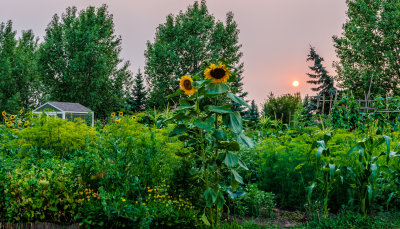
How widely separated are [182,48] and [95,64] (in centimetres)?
711

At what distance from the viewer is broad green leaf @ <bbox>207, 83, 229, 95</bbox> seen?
261 centimetres

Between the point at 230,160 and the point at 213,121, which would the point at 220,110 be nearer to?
the point at 213,121

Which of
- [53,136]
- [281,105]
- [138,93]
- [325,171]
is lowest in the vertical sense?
[325,171]

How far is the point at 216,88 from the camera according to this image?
8.77ft

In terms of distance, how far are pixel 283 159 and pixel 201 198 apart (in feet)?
4.46

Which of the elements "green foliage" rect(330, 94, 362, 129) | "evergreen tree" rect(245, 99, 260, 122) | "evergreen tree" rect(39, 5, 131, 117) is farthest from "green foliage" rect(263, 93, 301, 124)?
"green foliage" rect(330, 94, 362, 129)

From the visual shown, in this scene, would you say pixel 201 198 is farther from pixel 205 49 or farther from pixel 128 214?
pixel 205 49

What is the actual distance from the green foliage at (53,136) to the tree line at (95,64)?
2014 cm

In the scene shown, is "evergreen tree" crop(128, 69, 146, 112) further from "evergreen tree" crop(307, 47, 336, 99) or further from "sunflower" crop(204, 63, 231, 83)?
"sunflower" crop(204, 63, 231, 83)

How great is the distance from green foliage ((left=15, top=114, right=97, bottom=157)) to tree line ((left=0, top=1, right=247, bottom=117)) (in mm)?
20141

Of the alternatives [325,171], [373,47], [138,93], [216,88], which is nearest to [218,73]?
[216,88]

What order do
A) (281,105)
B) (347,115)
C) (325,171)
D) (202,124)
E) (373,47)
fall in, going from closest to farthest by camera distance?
(202,124), (325,171), (347,115), (373,47), (281,105)

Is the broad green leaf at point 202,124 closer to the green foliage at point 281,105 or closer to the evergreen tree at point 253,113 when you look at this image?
the evergreen tree at point 253,113

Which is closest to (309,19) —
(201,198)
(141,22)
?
(141,22)
